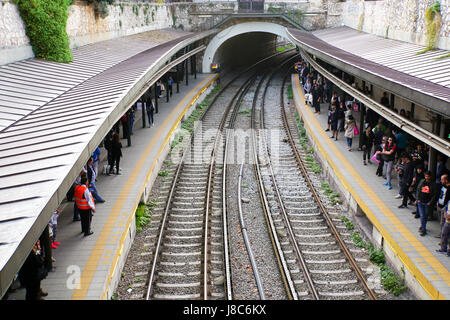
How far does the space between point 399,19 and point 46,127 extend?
46.5 feet

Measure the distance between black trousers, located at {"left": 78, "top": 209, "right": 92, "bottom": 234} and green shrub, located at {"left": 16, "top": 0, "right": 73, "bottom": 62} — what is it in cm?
806

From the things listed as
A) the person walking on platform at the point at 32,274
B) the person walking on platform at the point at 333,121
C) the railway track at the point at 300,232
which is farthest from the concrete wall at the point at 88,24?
the person walking on platform at the point at 333,121

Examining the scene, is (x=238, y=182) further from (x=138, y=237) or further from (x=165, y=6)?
(x=165, y=6)

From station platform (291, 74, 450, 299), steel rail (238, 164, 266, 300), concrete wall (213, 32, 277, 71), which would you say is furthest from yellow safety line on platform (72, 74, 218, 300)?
concrete wall (213, 32, 277, 71)

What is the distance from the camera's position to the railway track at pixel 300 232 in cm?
848

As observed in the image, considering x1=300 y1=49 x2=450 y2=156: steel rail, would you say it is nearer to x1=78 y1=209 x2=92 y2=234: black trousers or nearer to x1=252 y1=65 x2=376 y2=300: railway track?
x1=252 y1=65 x2=376 y2=300: railway track

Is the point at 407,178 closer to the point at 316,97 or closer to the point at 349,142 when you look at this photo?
the point at 349,142

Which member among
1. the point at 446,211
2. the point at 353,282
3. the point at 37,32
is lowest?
the point at 353,282

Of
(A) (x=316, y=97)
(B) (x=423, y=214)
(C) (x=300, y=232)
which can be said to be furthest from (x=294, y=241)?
(A) (x=316, y=97)
